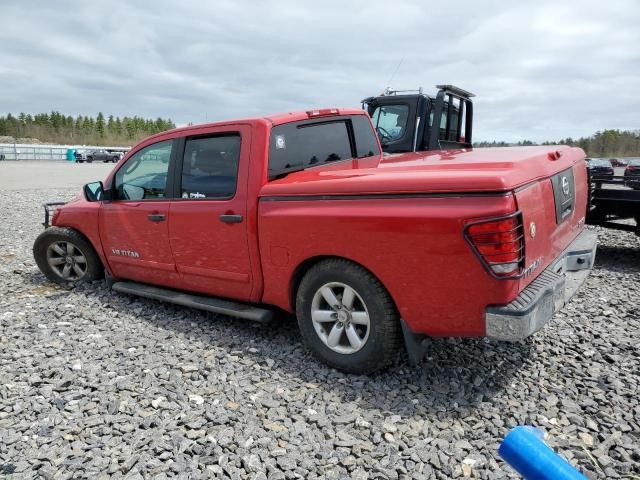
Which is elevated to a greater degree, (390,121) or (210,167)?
(390,121)

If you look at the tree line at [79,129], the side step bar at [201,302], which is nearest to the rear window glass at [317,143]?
the side step bar at [201,302]

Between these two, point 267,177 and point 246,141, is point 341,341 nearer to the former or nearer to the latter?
point 267,177

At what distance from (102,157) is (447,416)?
6560 centimetres

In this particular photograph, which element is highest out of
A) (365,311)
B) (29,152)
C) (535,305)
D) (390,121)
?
(29,152)

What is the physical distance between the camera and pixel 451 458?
2.54 m

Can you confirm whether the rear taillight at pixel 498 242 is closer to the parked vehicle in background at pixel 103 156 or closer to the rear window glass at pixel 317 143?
the rear window glass at pixel 317 143

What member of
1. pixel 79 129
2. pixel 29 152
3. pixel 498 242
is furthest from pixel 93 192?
pixel 79 129

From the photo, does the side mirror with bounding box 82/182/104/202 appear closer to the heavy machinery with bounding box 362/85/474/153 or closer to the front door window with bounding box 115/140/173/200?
the front door window with bounding box 115/140/173/200

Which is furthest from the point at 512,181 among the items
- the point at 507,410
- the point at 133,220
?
the point at 133,220

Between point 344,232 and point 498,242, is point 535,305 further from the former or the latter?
point 344,232

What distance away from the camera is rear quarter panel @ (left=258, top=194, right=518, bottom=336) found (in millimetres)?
2723

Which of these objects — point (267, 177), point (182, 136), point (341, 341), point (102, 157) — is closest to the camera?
point (341, 341)

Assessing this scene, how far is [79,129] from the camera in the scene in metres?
127

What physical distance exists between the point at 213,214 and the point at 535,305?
8.10ft
